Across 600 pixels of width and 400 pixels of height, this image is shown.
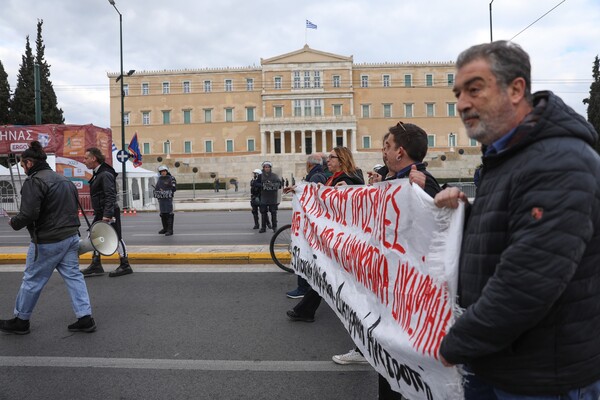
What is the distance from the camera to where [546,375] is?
1.49 m

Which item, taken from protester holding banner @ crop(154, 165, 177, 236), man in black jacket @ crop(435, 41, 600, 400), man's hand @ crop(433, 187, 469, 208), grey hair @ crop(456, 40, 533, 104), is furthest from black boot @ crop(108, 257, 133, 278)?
grey hair @ crop(456, 40, 533, 104)

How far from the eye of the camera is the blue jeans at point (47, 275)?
14.4 ft

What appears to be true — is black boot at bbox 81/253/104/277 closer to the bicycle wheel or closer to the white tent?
the bicycle wheel

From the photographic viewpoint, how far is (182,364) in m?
3.74

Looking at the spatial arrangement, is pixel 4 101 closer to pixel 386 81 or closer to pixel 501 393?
pixel 386 81

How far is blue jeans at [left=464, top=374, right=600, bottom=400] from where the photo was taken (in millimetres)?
1516

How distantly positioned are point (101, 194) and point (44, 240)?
2405 mm

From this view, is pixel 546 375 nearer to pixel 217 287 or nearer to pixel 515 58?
pixel 515 58

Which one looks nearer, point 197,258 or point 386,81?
point 197,258

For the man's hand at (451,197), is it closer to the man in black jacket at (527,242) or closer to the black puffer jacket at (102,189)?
the man in black jacket at (527,242)

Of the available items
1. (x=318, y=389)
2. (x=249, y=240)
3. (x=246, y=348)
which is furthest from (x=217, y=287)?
(x=249, y=240)

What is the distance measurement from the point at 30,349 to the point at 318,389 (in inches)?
103

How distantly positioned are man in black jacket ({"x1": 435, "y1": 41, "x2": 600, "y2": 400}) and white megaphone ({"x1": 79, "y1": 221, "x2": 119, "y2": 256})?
165 inches

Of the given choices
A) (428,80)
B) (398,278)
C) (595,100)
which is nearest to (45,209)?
(398,278)
